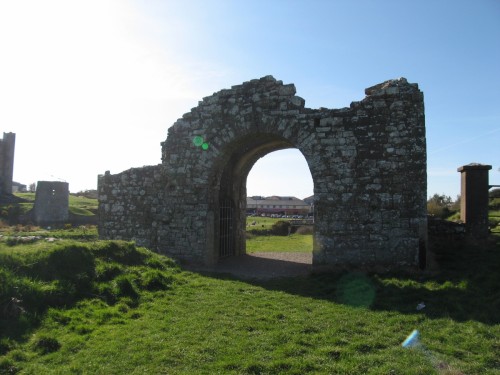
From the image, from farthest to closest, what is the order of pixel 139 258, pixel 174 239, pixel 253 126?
pixel 174 239, pixel 253 126, pixel 139 258

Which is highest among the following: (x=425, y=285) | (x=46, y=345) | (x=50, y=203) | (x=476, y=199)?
(x=476, y=199)

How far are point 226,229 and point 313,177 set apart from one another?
4.88m

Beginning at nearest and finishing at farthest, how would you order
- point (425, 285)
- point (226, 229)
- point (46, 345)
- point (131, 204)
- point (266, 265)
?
1. point (46, 345)
2. point (425, 285)
3. point (266, 265)
4. point (131, 204)
5. point (226, 229)

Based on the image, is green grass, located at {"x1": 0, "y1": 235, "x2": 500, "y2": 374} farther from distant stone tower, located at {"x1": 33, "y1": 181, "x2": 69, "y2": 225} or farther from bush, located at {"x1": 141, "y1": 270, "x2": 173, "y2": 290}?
distant stone tower, located at {"x1": 33, "y1": 181, "x2": 69, "y2": 225}

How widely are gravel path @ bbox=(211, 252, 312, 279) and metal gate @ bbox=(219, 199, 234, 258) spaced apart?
38cm

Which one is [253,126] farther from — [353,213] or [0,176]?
[0,176]

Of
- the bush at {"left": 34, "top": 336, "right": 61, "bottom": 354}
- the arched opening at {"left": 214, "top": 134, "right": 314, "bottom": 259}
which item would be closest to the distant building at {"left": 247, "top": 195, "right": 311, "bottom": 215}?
the arched opening at {"left": 214, "top": 134, "right": 314, "bottom": 259}

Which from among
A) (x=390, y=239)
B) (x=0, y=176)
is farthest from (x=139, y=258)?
(x=0, y=176)

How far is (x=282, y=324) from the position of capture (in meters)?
6.82

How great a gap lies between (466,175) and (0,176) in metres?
48.2

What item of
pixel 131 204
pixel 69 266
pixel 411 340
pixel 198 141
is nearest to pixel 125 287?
pixel 69 266

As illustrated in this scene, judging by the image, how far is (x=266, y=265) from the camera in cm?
1333

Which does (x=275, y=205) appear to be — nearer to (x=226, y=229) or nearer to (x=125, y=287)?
(x=226, y=229)

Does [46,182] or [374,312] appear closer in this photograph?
[374,312]
